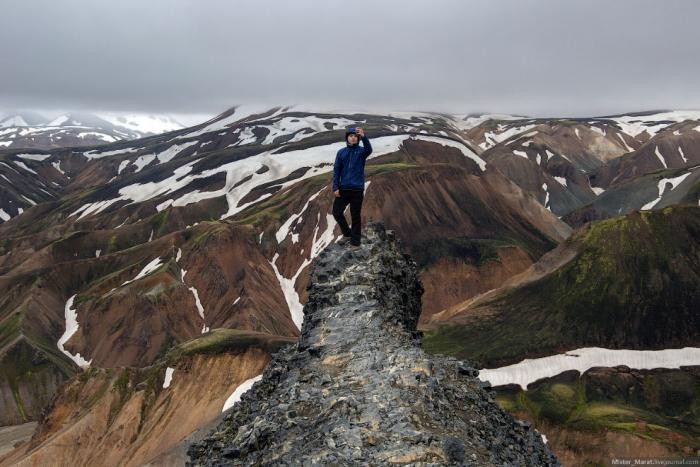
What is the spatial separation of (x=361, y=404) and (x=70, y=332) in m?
113

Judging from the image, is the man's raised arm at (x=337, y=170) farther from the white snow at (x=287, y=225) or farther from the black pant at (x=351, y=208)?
the white snow at (x=287, y=225)

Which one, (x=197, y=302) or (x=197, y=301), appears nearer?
(x=197, y=302)

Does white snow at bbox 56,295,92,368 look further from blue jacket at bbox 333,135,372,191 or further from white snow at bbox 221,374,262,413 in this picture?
blue jacket at bbox 333,135,372,191

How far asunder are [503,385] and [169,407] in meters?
38.8

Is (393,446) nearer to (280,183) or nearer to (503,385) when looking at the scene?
(503,385)

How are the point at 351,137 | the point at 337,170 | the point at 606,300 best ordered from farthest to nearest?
the point at 606,300, the point at 337,170, the point at 351,137

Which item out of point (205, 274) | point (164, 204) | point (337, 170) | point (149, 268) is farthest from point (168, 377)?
point (164, 204)

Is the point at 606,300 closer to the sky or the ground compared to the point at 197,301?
closer to the sky

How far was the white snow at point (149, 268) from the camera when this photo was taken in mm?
107938

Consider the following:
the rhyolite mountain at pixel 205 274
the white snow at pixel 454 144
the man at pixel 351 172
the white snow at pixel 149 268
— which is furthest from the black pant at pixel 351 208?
the white snow at pixel 454 144

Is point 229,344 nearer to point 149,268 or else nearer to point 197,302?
point 197,302

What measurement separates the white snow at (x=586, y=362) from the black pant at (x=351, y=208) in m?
56.6

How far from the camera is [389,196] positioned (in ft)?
382

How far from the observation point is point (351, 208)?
12789 mm
